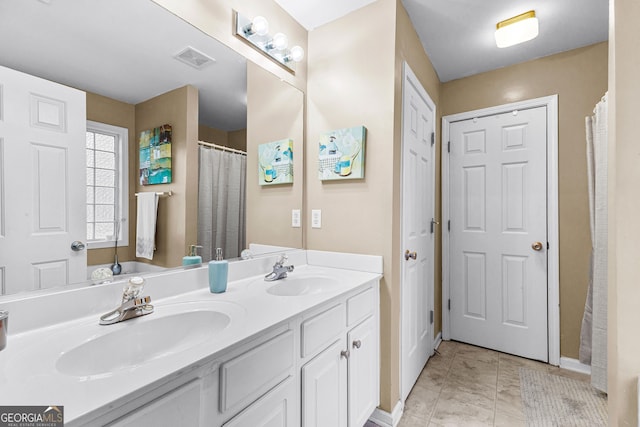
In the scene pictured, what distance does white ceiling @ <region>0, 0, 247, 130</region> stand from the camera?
861 mm

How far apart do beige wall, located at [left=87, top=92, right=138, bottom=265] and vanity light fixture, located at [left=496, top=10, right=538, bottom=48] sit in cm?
219

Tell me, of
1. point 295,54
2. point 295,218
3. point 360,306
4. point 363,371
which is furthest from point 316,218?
point 295,54

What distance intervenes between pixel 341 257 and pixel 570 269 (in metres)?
1.85

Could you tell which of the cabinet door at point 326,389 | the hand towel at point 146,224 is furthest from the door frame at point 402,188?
the hand towel at point 146,224

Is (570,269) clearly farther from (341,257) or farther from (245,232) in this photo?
(245,232)

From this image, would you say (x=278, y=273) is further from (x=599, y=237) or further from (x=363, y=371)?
(x=599, y=237)

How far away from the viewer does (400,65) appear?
170 centimetres

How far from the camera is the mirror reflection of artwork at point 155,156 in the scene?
112 cm

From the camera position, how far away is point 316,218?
75.0 inches

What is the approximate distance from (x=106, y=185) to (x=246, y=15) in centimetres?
118

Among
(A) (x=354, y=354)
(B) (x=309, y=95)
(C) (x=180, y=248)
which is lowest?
(A) (x=354, y=354)

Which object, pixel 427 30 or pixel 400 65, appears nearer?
pixel 400 65

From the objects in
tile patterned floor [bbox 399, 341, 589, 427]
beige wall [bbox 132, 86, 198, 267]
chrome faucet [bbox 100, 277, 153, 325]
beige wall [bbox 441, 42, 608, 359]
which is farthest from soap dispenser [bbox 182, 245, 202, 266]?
beige wall [bbox 441, 42, 608, 359]

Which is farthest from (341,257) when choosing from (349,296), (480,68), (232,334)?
(480,68)
